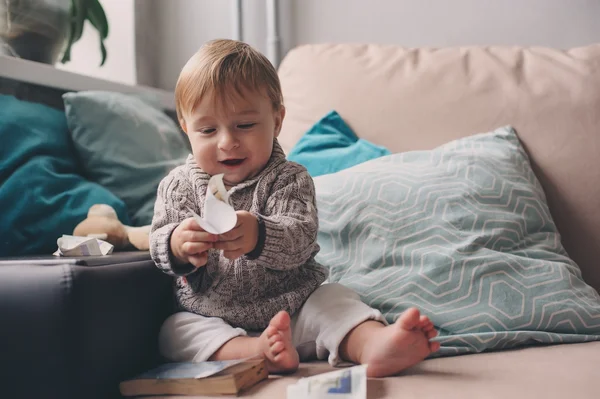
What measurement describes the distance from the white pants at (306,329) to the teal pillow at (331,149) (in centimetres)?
40

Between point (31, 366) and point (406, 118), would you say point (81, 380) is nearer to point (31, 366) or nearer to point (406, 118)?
point (31, 366)

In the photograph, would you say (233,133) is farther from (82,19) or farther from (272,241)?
(82,19)

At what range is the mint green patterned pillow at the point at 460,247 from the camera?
106cm

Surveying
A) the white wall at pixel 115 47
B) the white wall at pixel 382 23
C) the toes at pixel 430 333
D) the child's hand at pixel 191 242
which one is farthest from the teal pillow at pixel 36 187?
the white wall at pixel 382 23

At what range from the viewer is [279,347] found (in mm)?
899

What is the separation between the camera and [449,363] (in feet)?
3.09

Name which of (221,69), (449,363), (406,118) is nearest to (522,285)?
(449,363)

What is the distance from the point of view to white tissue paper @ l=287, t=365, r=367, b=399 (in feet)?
2.48

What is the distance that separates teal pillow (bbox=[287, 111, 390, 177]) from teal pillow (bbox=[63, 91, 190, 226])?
0.33 meters

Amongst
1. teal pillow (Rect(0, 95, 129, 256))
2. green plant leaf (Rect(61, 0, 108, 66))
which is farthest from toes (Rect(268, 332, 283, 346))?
green plant leaf (Rect(61, 0, 108, 66))

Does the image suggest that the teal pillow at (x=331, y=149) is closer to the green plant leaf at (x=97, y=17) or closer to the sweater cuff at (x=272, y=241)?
the sweater cuff at (x=272, y=241)

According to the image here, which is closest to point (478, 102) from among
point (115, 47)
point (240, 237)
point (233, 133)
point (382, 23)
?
point (382, 23)

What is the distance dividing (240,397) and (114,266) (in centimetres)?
24

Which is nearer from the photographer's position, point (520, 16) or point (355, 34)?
point (520, 16)
